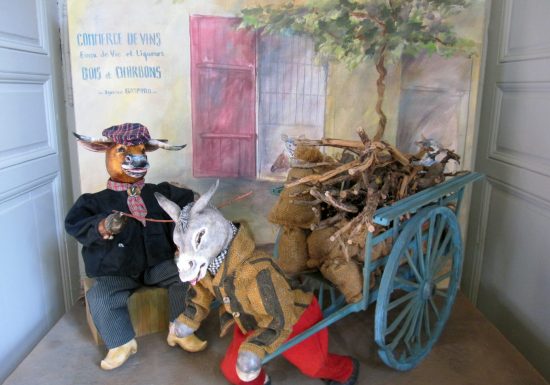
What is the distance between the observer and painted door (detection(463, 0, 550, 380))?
163cm

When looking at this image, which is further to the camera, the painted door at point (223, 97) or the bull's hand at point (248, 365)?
the painted door at point (223, 97)

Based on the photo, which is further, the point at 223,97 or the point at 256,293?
the point at 223,97

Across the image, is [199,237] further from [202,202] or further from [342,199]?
[342,199]

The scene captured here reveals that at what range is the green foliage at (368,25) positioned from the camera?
1.86 meters

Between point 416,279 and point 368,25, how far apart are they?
1.02 m

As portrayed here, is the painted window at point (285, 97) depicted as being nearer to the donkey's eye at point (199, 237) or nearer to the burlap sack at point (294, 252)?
the burlap sack at point (294, 252)

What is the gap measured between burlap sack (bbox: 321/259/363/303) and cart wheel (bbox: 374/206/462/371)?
4.1 inches

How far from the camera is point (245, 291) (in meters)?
1.28

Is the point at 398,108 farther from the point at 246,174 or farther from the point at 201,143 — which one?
the point at 201,143

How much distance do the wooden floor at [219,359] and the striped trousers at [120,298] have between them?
112 mm

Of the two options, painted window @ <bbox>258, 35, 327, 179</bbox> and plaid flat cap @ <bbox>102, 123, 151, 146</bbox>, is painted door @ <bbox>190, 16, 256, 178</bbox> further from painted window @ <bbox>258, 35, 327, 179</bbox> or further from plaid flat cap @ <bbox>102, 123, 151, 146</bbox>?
plaid flat cap @ <bbox>102, 123, 151, 146</bbox>

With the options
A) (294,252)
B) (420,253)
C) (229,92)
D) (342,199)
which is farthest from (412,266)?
(229,92)

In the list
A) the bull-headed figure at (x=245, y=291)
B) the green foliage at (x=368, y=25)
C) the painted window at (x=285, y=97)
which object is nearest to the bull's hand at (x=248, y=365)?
the bull-headed figure at (x=245, y=291)

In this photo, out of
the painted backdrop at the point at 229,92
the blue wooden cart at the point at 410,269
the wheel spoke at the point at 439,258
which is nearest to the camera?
the blue wooden cart at the point at 410,269
